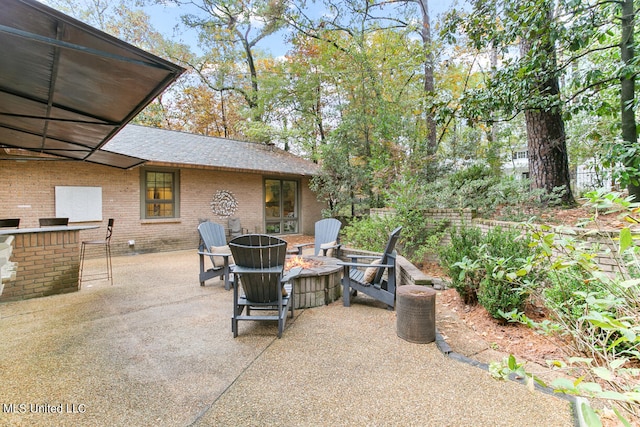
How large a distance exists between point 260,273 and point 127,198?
284 inches

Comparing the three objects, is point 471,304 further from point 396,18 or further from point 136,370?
point 396,18

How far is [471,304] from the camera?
388 centimetres

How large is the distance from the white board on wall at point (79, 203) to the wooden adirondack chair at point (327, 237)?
5.98m

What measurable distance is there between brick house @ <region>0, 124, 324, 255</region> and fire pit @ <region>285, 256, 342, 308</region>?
5430 millimetres

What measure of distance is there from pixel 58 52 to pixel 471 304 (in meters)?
4.99

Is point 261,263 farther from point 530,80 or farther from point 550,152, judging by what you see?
point 550,152

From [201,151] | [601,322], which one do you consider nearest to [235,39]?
[201,151]

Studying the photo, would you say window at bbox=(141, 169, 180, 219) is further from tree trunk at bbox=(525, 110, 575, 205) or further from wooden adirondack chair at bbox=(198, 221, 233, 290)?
tree trunk at bbox=(525, 110, 575, 205)

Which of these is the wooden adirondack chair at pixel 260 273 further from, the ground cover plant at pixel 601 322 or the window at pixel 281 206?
the window at pixel 281 206

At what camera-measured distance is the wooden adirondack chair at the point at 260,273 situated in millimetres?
3135

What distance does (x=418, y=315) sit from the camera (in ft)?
9.72

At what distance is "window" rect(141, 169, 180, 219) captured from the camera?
8830 mm

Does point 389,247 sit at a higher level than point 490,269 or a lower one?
higher

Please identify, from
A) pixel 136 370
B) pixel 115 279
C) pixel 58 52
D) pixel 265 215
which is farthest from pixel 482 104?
pixel 265 215
